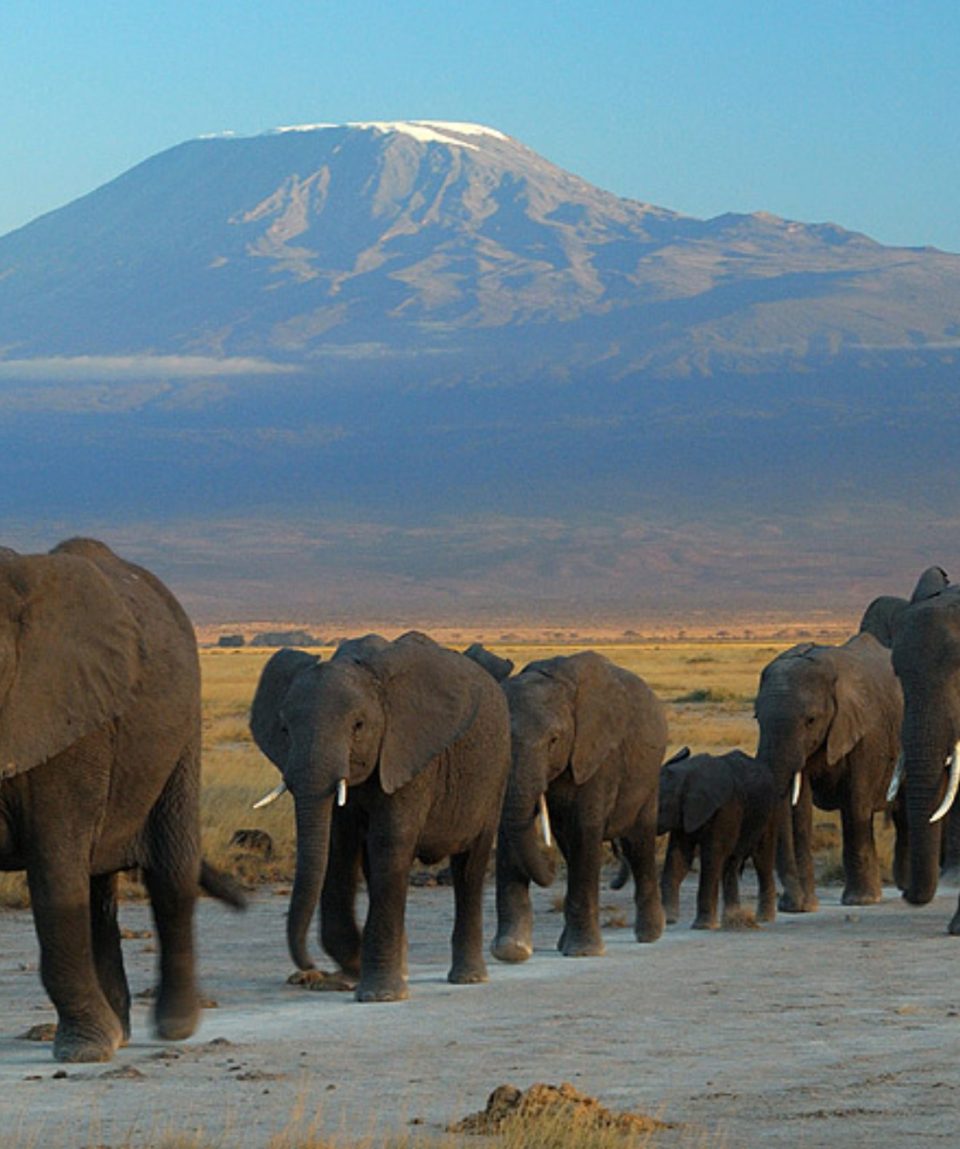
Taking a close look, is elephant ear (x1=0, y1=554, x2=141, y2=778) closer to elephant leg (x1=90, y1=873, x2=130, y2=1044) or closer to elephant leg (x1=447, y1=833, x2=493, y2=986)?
elephant leg (x1=90, y1=873, x2=130, y2=1044)

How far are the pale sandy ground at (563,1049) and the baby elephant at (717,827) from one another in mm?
1111

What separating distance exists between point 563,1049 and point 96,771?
268cm

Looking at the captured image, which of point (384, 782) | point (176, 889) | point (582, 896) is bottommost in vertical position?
point (582, 896)

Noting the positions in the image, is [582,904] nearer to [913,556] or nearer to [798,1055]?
[798,1055]

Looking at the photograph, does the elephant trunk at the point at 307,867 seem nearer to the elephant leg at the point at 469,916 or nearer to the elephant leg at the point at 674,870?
the elephant leg at the point at 469,916

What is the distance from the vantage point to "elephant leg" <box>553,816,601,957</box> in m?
17.3

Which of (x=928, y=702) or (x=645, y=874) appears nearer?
(x=928, y=702)

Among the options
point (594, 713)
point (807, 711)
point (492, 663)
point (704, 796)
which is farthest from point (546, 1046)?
point (807, 711)

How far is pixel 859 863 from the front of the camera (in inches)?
828

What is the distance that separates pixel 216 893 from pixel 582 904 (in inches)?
164

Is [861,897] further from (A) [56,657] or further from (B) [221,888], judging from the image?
(A) [56,657]

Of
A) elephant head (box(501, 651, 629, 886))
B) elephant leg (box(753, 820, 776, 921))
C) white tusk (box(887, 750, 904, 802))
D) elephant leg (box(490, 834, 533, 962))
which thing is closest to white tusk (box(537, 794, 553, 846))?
elephant head (box(501, 651, 629, 886))

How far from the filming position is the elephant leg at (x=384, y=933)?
14750mm

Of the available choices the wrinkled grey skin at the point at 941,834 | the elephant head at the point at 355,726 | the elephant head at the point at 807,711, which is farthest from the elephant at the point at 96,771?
the elephant head at the point at 807,711
